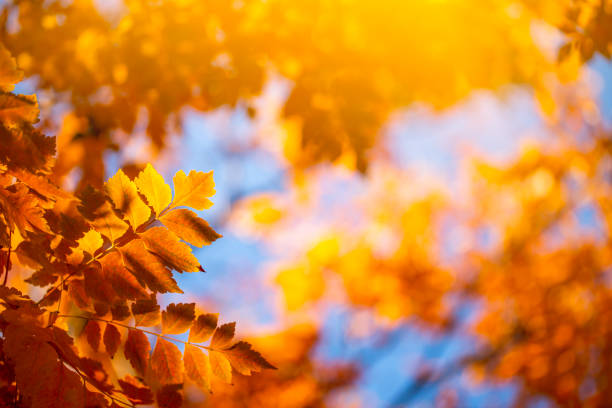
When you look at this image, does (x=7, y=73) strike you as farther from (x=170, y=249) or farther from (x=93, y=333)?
(x=93, y=333)

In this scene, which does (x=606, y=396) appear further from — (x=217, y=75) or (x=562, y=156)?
(x=217, y=75)

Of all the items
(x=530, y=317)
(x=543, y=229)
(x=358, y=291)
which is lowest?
(x=530, y=317)

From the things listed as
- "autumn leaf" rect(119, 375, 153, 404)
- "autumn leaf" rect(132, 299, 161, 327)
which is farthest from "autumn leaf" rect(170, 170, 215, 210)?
"autumn leaf" rect(119, 375, 153, 404)

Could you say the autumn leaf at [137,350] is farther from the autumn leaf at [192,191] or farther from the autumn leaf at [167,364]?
the autumn leaf at [192,191]

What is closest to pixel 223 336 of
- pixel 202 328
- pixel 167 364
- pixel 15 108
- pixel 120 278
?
pixel 202 328

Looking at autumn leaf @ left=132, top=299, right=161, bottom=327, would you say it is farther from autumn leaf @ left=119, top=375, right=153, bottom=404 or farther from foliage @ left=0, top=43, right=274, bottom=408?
autumn leaf @ left=119, top=375, right=153, bottom=404

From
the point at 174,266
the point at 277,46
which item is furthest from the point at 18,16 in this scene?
the point at 174,266
